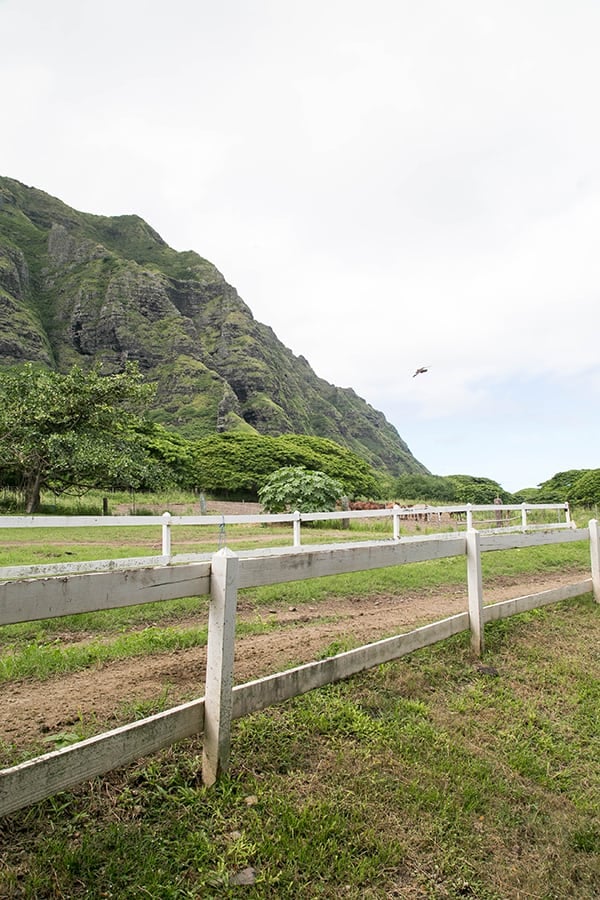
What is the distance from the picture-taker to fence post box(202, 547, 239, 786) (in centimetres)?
249

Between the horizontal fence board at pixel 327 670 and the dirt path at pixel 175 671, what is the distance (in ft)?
2.22

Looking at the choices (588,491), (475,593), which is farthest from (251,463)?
(588,491)

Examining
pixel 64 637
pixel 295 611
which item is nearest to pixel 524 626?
pixel 295 611

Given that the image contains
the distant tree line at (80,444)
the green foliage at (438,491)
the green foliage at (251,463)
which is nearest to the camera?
the distant tree line at (80,444)

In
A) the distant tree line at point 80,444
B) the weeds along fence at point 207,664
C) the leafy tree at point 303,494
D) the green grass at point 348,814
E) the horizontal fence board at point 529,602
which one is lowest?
the green grass at point 348,814

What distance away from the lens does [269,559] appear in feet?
9.59

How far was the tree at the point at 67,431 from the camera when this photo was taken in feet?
66.0

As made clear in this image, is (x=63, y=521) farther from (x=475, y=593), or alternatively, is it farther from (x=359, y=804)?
(x=359, y=804)

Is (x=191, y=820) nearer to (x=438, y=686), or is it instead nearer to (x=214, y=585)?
(x=214, y=585)

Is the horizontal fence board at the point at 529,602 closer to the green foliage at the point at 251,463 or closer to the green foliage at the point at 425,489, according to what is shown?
the green foliage at the point at 251,463

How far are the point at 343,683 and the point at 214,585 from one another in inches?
68.6

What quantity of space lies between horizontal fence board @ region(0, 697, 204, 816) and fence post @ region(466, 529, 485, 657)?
3.03 metres

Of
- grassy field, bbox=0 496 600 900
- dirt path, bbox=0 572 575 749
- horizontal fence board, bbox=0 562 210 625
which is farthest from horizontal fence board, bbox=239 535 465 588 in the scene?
dirt path, bbox=0 572 575 749

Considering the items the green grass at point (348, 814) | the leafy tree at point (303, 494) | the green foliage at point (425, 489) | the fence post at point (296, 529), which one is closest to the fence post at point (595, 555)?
the green grass at point (348, 814)
